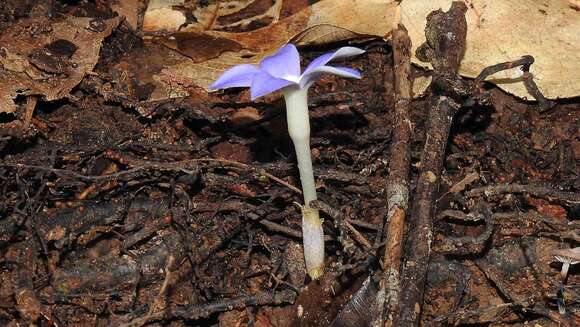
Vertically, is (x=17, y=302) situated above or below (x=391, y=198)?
below

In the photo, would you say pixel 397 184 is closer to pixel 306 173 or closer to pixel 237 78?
pixel 306 173

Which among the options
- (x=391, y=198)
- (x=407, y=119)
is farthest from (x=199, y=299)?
(x=407, y=119)

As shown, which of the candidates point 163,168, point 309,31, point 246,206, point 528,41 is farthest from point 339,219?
point 528,41

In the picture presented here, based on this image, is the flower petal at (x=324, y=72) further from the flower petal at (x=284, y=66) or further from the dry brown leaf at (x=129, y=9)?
the dry brown leaf at (x=129, y=9)

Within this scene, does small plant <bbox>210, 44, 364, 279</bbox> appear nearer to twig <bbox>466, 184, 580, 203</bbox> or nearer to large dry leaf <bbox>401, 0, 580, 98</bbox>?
twig <bbox>466, 184, 580, 203</bbox>

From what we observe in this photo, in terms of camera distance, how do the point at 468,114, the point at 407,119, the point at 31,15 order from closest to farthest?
the point at 407,119 < the point at 468,114 < the point at 31,15

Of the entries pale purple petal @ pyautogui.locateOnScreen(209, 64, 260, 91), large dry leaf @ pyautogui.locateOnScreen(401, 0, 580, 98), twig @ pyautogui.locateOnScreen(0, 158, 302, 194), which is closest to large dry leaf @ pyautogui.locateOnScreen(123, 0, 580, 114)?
large dry leaf @ pyautogui.locateOnScreen(401, 0, 580, 98)

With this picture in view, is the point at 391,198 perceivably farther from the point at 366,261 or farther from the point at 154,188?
the point at 154,188
